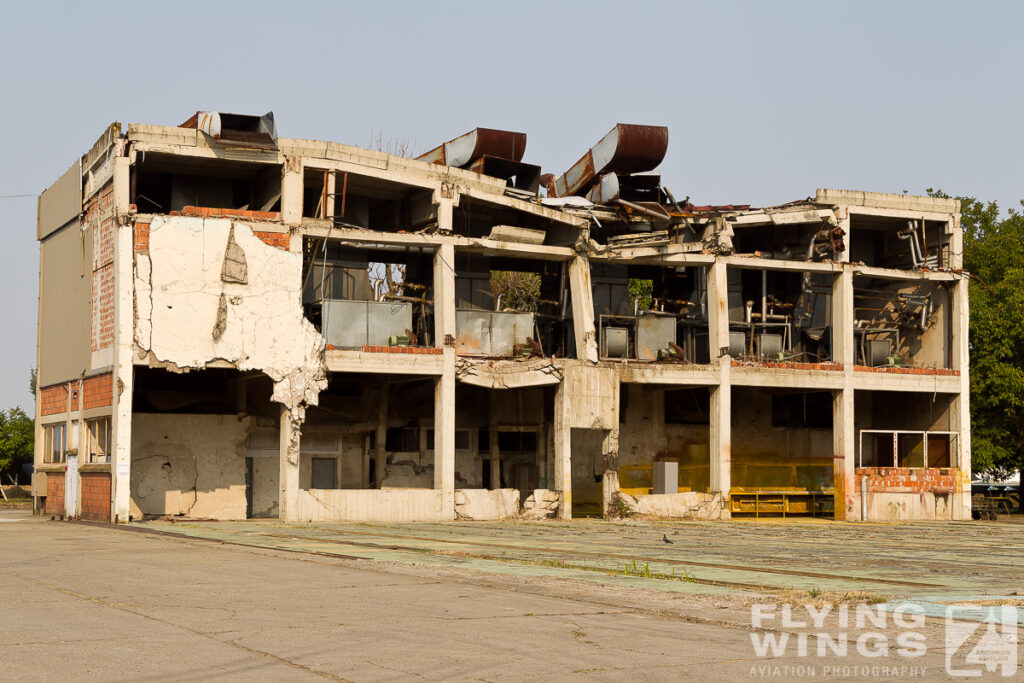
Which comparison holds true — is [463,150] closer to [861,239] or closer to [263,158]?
[263,158]

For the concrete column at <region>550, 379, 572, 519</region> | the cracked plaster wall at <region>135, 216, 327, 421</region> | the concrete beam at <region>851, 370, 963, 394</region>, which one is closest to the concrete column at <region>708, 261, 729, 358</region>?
the concrete beam at <region>851, 370, 963, 394</region>

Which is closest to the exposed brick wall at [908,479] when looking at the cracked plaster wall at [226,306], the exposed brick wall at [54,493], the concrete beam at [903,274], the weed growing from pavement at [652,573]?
the concrete beam at [903,274]

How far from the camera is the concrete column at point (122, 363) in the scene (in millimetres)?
29469

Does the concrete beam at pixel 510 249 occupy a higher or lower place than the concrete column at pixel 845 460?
higher

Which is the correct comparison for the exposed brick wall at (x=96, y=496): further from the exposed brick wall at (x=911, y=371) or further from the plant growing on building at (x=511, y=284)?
the exposed brick wall at (x=911, y=371)

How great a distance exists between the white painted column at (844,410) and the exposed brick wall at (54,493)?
24290 millimetres

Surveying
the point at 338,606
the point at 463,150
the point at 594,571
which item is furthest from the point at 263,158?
the point at 338,606

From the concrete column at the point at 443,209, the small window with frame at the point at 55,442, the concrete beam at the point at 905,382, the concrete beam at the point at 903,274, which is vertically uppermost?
the concrete column at the point at 443,209

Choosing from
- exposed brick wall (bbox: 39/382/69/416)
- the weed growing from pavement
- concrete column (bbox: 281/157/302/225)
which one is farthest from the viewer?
exposed brick wall (bbox: 39/382/69/416)

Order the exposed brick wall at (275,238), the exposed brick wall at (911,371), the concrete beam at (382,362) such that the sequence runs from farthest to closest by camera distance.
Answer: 1. the exposed brick wall at (911,371)
2. the concrete beam at (382,362)
3. the exposed brick wall at (275,238)

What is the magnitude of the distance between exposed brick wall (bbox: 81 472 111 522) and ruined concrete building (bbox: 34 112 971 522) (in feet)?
0.37

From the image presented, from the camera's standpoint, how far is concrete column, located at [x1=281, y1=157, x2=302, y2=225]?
102ft

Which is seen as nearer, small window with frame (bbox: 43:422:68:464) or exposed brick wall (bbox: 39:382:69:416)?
exposed brick wall (bbox: 39:382:69:416)

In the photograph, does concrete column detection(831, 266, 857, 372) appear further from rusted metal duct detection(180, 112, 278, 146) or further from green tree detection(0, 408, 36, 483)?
green tree detection(0, 408, 36, 483)
